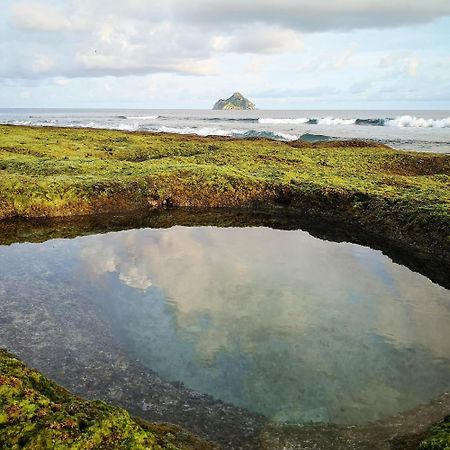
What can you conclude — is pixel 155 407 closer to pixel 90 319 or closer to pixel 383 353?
pixel 90 319

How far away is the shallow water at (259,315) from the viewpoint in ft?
41.2

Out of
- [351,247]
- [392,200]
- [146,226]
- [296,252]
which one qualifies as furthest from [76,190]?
[392,200]

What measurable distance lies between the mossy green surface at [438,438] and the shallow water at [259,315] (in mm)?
1436

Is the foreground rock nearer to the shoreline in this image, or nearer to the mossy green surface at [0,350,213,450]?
the shoreline

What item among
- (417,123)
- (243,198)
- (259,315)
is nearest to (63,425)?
(259,315)

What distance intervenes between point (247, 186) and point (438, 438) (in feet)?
97.7

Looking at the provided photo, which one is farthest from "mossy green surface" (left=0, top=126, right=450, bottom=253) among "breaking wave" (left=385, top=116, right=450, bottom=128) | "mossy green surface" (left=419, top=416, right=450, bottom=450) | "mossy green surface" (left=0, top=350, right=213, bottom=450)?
"breaking wave" (left=385, top=116, right=450, bottom=128)

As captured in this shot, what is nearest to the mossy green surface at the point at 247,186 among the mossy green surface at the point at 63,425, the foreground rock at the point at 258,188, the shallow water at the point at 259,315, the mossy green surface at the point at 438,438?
the foreground rock at the point at 258,188

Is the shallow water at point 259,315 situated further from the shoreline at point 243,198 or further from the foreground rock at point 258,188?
the foreground rock at point 258,188

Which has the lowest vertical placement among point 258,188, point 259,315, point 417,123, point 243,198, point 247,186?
point 259,315

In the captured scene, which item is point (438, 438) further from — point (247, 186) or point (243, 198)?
point (247, 186)

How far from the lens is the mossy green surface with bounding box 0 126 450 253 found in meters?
29.9

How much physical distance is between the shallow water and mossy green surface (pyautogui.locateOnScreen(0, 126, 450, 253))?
582 centimetres

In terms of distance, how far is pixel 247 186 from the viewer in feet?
125
